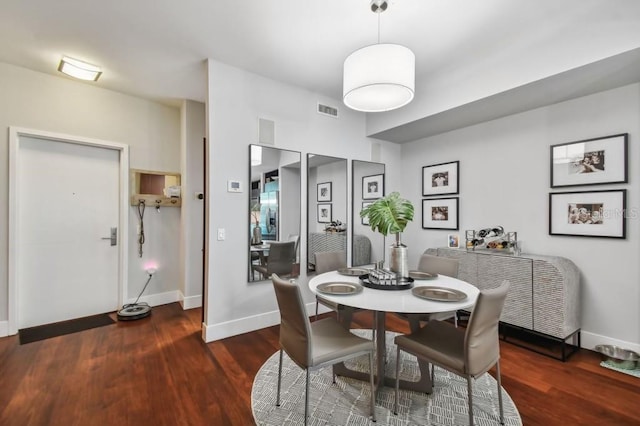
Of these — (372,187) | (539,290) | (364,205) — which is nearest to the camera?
(539,290)

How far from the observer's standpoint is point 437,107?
3.18 metres

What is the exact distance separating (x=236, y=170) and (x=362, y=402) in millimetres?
2359

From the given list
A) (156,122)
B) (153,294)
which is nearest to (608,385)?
(153,294)

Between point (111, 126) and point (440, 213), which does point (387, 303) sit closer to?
point (440, 213)

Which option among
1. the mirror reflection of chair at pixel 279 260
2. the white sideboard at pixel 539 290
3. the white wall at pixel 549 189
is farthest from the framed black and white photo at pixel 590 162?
the mirror reflection of chair at pixel 279 260

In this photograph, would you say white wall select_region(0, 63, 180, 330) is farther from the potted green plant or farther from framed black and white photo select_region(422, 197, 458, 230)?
framed black and white photo select_region(422, 197, 458, 230)

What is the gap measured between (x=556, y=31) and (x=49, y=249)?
5.37 m

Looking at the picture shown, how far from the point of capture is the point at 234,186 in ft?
9.81

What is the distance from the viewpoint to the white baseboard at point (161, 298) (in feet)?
12.5

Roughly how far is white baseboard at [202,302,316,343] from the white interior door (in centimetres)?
173

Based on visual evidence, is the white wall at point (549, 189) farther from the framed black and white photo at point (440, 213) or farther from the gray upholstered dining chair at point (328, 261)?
the gray upholstered dining chair at point (328, 261)

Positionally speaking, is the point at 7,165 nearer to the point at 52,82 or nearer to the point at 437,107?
the point at 52,82

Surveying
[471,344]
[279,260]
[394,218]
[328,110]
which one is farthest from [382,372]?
[328,110]

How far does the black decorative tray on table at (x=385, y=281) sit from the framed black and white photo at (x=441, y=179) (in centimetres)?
210
